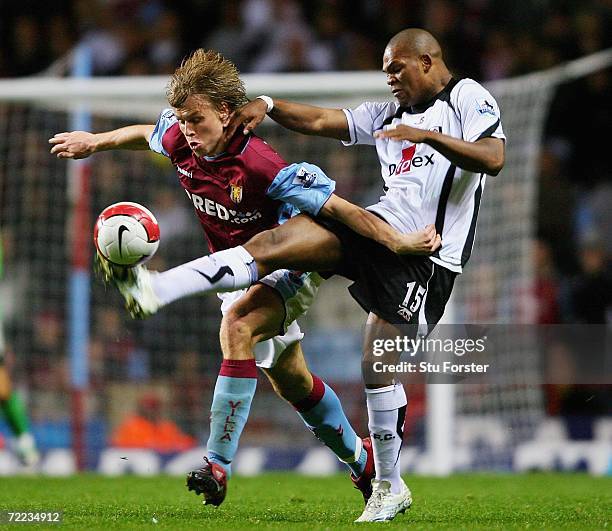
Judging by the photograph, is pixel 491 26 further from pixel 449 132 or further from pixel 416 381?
pixel 449 132

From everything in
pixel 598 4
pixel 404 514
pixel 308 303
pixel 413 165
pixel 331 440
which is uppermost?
pixel 598 4

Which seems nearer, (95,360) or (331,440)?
(331,440)

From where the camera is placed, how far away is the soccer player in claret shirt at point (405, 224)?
502 centimetres

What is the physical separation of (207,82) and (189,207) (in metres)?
6.01

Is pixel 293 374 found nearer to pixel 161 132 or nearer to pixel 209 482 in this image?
pixel 209 482

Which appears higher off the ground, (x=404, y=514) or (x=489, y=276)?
(x=489, y=276)

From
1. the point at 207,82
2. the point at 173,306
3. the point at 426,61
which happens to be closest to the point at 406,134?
the point at 426,61

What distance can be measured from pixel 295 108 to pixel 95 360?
544 cm

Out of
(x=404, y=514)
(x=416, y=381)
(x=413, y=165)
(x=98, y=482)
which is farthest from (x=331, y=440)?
(x=416, y=381)

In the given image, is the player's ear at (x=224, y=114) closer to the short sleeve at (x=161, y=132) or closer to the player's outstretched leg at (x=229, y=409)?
the short sleeve at (x=161, y=132)

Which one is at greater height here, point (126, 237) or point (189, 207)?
point (189, 207)

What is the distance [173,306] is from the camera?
1062 centimetres

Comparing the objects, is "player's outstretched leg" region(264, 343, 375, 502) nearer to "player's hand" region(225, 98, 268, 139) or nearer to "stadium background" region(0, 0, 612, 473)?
"player's hand" region(225, 98, 268, 139)

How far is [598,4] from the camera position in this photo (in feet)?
42.2
